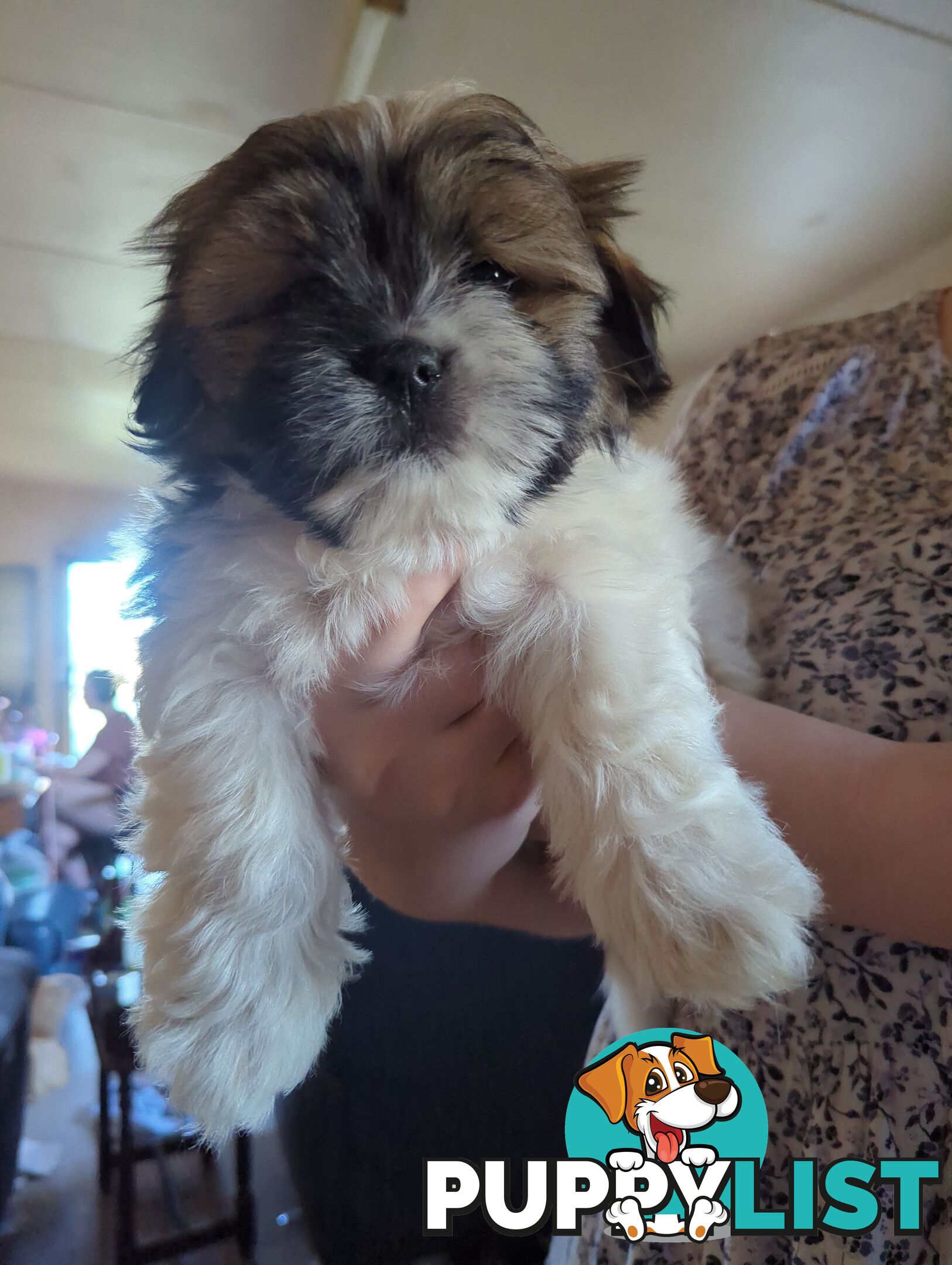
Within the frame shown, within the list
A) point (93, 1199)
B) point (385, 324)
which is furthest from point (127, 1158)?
point (385, 324)

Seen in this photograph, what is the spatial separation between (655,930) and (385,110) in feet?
2.61

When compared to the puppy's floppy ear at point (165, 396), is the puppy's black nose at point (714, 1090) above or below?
below

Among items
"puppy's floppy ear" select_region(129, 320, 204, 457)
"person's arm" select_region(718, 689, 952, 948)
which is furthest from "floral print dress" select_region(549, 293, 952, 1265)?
"puppy's floppy ear" select_region(129, 320, 204, 457)

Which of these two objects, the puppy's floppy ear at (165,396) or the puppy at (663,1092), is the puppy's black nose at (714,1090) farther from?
the puppy's floppy ear at (165,396)

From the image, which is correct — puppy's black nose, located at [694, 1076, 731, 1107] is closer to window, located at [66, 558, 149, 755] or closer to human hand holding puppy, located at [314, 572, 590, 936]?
human hand holding puppy, located at [314, 572, 590, 936]

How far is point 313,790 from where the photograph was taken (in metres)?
0.80

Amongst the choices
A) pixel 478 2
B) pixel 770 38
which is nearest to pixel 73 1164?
pixel 478 2

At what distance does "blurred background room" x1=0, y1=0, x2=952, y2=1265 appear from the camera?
1.54 metres

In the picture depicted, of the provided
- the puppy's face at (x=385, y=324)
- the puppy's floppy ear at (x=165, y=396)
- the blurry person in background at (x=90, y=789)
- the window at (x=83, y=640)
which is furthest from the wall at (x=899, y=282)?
the window at (x=83, y=640)

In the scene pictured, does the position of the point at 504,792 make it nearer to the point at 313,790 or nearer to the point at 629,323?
the point at 313,790

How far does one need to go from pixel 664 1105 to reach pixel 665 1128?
0.01 metres

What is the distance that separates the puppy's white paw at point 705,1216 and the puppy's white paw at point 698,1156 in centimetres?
3

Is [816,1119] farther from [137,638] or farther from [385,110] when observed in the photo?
[385,110]

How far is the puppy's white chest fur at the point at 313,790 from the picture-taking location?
655mm
